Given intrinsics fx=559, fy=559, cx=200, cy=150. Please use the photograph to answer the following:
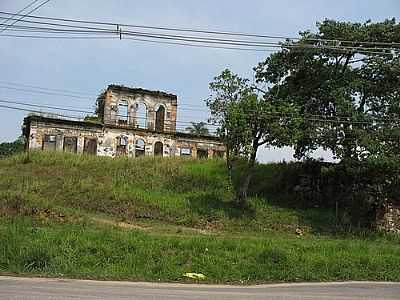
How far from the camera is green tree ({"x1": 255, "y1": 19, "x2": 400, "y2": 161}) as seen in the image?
28766mm

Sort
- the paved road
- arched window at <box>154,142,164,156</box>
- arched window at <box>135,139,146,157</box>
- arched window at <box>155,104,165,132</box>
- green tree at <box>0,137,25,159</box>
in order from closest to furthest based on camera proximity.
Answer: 1. the paved road
2. arched window at <box>135,139,146,157</box>
3. arched window at <box>154,142,164,156</box>
4. arched window at <box>155,104,165,132</box>
5. green tree at <box>0,137,25,159</box>

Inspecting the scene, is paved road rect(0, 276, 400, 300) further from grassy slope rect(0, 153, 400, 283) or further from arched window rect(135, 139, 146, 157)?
arched window rect(135, 139, 146, 157)

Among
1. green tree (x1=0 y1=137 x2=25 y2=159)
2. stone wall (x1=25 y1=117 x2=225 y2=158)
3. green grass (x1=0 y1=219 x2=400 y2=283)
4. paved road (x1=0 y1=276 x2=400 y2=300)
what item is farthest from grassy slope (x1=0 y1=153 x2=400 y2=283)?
green tree (x1=0 y1=137 x2=25 y2=159)

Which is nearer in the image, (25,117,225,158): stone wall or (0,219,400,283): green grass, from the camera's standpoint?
(0,219,400,283): green grass

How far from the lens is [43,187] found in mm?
32812

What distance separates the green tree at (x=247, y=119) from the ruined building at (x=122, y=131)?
89.3 feet

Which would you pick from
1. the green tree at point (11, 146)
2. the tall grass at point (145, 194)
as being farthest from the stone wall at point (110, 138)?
the green tree at point (11, 146)

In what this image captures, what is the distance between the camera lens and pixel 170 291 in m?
12.6

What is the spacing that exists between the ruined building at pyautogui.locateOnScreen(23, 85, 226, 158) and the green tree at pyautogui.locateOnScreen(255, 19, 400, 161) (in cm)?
2568

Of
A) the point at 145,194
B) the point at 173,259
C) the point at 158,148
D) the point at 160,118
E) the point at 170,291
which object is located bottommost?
the point at 170,291

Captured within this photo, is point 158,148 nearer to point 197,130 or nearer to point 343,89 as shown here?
point 197,130

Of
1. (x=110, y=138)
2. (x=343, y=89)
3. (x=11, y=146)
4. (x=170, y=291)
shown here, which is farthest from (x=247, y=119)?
(x=11, y=146)

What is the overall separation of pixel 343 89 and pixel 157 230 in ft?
41.8

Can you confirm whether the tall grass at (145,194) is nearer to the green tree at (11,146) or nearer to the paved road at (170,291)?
the paved road at (170,291)
